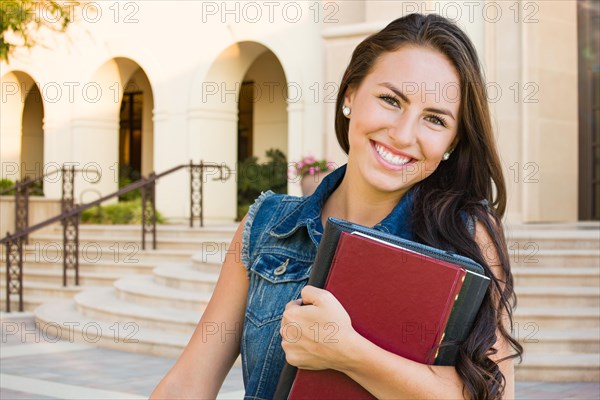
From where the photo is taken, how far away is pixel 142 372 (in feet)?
25.2

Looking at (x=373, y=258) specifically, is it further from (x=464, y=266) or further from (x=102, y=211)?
(x=102, y=211)

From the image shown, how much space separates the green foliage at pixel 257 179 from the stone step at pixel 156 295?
620 cm

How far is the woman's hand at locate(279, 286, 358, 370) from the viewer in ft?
5.20

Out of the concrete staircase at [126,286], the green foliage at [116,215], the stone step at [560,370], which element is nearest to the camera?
the stone step at [560,370]

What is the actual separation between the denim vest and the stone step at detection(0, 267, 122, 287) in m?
11.0

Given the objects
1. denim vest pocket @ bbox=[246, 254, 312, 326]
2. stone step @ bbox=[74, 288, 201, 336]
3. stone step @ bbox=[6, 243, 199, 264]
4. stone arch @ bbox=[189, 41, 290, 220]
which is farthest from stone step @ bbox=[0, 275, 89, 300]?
denim vest pocket @ bbox=[246, 254, 312, 326]

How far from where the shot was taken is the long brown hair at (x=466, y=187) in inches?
64.4

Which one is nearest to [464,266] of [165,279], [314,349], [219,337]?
[314,349]

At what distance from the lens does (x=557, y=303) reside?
817 cm

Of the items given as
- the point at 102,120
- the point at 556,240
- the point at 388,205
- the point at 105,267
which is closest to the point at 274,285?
the point at 388,205

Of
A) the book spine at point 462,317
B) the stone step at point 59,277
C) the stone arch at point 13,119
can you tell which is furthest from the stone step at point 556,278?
the stone arch at point 13,119

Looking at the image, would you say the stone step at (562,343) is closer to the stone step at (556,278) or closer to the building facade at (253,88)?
the stone step at (556,278)

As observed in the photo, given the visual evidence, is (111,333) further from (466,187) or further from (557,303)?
(466,187)

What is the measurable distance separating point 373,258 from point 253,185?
15935mm
